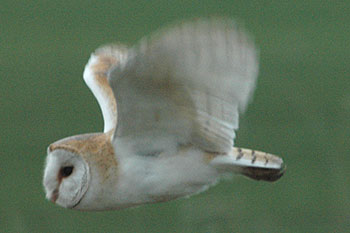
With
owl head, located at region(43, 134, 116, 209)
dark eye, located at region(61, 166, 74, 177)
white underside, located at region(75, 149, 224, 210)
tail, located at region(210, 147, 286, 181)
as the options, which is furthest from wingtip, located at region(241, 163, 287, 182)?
dark eye, located at region(61, 166, 74, 177)

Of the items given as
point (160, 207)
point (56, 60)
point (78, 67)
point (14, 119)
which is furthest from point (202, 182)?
point (56, 60)

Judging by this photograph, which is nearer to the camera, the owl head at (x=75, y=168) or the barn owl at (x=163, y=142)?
the barn owl at (x=163, y=142)

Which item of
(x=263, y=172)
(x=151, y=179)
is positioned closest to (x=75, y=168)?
(x=151, y=179)

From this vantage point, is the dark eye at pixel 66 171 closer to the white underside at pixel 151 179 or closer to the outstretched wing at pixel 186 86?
the white underside at pixel 151 179

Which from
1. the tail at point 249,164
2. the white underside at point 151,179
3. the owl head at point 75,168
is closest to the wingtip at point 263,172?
the tail at point 249,164

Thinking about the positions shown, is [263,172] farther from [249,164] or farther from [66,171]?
[66,171]

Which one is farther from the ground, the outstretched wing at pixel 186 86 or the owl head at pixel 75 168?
the outstretched wing at pixel 186 86

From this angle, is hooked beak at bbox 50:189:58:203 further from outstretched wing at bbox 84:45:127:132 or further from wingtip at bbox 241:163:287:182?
wingtip at bbox 241:163:287:182
